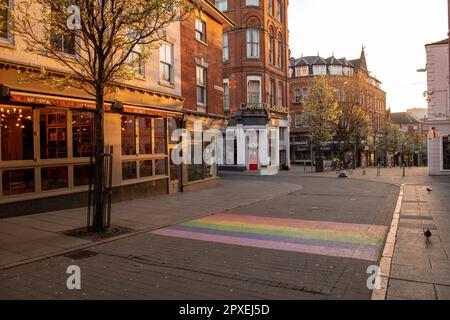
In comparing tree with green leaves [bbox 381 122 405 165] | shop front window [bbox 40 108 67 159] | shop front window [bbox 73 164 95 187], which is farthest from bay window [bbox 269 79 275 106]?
tree with green leaves [bbox 381 122 405 165]

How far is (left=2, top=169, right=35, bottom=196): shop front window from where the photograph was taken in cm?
997

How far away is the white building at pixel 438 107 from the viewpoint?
2977cm

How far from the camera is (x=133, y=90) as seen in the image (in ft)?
46.6

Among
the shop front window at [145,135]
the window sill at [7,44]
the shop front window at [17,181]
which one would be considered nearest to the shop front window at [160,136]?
the shop front window at [145,135]

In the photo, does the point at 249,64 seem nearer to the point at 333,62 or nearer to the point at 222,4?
the point at 222,4

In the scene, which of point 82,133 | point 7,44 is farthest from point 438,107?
point 7,44

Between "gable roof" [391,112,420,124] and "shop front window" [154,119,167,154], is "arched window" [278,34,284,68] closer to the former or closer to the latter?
"shop front window" [154,119,167,154]

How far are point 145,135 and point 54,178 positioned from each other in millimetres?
4590

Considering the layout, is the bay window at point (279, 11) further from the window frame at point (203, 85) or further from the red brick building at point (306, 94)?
the window frame at point (203, 85)

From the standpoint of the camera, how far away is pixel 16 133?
Result: 33.7 feet

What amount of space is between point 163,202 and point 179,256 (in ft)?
22.8

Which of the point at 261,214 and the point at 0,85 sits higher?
the point at 0,85
